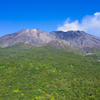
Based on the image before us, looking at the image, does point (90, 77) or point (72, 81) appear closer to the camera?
point (72, 81)

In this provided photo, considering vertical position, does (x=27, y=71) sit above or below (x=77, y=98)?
above

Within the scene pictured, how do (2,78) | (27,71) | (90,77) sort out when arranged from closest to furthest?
1. (2,78)
2. (90,77)
3. (27,71)

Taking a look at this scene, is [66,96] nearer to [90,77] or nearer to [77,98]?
[77,98]

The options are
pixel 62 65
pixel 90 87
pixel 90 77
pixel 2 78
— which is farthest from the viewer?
pixel 62 65

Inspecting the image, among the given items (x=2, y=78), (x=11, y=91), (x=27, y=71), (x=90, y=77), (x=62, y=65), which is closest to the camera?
(x=11, y=91)

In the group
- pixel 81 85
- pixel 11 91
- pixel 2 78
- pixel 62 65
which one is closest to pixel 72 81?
pixel 81 85

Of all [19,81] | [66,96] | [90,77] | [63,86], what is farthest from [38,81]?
[90,77]

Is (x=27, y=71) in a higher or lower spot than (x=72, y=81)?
higher

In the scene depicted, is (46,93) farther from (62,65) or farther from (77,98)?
(62,65)

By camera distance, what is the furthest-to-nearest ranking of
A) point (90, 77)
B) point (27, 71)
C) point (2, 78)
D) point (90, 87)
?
point (27, 71) → point (90, 77) → point (2, 78) → point (90, 87)
